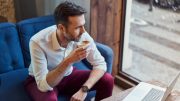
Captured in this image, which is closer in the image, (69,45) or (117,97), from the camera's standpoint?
(117,97)

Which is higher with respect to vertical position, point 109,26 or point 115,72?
point 109,26

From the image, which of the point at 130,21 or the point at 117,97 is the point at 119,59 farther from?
the point at 117,97

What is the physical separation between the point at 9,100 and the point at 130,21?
1327 mm

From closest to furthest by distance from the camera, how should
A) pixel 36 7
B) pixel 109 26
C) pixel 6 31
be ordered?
1. pixel 6 31
2. pixel 109 26
3. pixel 36 7

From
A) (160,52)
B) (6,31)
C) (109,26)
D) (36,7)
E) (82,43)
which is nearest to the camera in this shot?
(82,43)

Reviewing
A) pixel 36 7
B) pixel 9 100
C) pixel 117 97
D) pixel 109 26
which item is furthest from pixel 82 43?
pixel 36 7

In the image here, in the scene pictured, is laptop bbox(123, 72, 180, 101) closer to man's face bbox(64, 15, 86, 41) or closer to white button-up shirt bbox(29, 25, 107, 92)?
white button-up shirt bbox(29, 25, 107, 92)

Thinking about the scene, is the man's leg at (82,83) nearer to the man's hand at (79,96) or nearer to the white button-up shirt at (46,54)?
the white button-up shirt at (46,54)

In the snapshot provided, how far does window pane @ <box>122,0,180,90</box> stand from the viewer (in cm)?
239

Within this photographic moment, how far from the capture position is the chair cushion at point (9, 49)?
2.08 m

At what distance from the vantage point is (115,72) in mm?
2680

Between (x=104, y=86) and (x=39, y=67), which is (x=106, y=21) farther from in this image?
(x=39, y=67)

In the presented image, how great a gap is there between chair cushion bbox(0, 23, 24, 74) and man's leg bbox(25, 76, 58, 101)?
299mm

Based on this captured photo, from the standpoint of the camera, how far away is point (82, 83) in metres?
1.88
